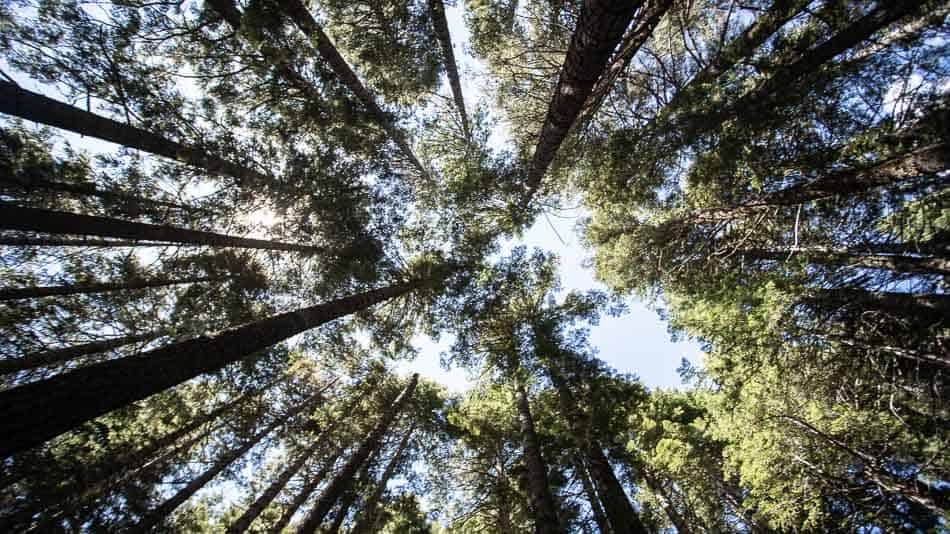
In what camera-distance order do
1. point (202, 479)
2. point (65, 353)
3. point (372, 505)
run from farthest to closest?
point (372, 505), point (202, 479), point (65, 353)

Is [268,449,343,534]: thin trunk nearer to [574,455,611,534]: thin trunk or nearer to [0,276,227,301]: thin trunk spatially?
[0,276,227,301]: thin trunk

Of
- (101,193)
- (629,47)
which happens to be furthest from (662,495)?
(101,193)

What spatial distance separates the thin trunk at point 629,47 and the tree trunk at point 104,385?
24.6ft

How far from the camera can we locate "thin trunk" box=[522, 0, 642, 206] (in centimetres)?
435

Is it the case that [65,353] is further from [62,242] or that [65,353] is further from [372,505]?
[372,505]

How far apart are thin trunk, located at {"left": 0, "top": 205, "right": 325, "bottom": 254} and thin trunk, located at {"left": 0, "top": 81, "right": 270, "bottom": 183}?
1562mm

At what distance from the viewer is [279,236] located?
882cm

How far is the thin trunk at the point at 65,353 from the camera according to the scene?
262 inches

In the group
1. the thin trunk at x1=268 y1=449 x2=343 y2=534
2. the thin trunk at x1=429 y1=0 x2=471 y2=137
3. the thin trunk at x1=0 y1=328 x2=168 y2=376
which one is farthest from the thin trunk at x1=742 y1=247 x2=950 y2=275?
the thin trunk at x1=0 y1=328 x2=168 y2=376

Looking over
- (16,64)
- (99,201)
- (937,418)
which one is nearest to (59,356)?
(99,201)

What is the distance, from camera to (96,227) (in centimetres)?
640

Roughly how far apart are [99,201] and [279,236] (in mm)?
3648

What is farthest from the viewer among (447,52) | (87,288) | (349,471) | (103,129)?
(447,52)

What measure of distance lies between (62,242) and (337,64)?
27.3 feet
